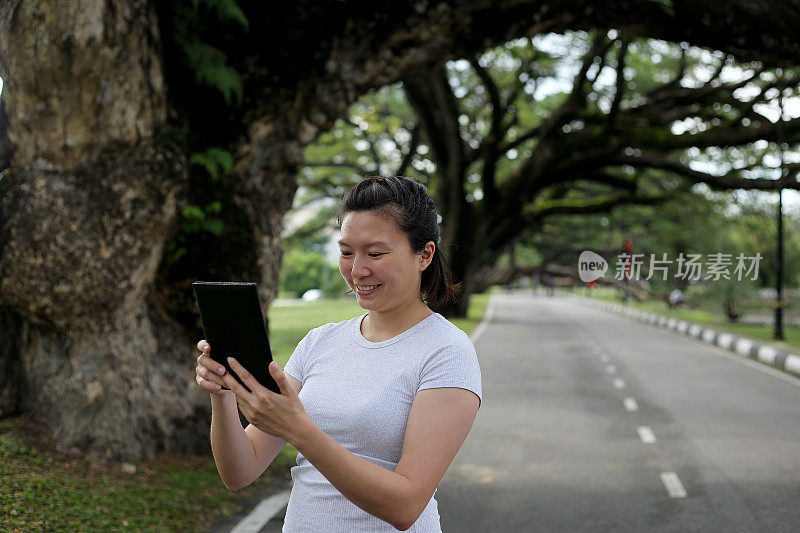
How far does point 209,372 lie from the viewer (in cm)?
192

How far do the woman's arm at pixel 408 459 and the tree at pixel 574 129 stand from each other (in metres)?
10.9

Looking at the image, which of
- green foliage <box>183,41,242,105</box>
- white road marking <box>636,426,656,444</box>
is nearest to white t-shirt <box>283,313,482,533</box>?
green foliage <box>183,41,242,105</box>

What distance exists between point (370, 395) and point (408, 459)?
0.22 meters

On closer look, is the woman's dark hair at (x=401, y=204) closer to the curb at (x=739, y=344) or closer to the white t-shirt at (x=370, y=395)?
the white t-shirt at (x=370, y=395)

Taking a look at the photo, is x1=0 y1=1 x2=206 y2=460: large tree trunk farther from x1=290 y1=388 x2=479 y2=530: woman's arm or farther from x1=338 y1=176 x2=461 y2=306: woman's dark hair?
x1=290 y1=388 x2=479 y2=530: woman's arm

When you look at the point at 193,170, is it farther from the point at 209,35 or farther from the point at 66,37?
the point at 66,37

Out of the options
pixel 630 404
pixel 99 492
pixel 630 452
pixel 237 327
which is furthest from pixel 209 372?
pixel 630 404

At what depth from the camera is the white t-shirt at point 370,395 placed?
202cm

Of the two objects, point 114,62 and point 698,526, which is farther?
point 698,526

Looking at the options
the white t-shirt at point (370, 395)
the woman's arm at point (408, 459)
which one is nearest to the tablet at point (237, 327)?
the woman's arm at point (408, 459)

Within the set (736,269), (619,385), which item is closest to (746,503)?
(736,269)

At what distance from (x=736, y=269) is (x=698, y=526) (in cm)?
182

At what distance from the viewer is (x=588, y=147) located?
1820 centimetres

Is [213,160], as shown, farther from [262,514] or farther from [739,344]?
[739,344]
